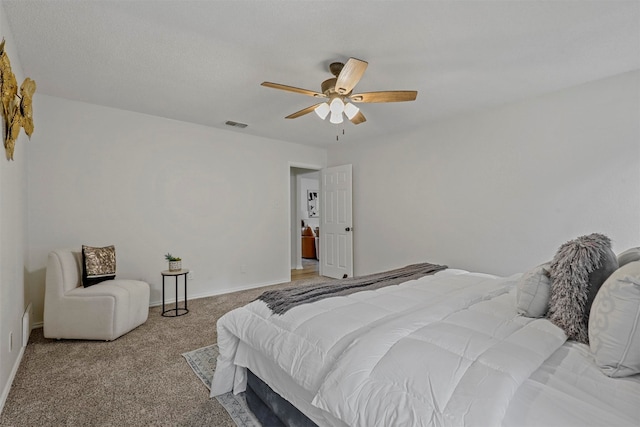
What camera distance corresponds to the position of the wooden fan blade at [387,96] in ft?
8.20

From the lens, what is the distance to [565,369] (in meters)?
1.04

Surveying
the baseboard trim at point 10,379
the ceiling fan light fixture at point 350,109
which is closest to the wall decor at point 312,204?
the ceiling fan light fixture at point 350,109

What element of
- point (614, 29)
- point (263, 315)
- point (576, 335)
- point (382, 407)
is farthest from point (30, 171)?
point (614, 29)

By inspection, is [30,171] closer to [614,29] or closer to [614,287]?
[614,287]

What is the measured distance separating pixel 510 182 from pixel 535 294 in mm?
2355

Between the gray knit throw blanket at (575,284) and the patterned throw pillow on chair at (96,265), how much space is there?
12.0 ft

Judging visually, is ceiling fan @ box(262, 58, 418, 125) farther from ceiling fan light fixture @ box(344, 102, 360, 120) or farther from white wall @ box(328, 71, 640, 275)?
white wall @ box(328, 71, 640, 275)

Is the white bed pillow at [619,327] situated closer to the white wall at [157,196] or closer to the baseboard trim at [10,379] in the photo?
the baseboard trim at [10,379]

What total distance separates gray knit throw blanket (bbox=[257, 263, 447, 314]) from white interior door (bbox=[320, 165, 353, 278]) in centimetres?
257

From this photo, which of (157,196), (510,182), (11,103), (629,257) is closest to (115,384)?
(11,103)

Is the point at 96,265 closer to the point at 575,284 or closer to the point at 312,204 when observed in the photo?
the point at 575,284

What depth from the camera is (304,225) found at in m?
8.82

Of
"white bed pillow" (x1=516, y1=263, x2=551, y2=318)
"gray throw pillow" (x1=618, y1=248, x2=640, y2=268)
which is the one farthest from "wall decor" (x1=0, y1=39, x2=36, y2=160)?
"gray throw pillow" (x1=618, y1=248, x2=640, y2=268)

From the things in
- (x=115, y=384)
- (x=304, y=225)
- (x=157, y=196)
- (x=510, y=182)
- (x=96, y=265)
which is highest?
(x=510, y=182)
